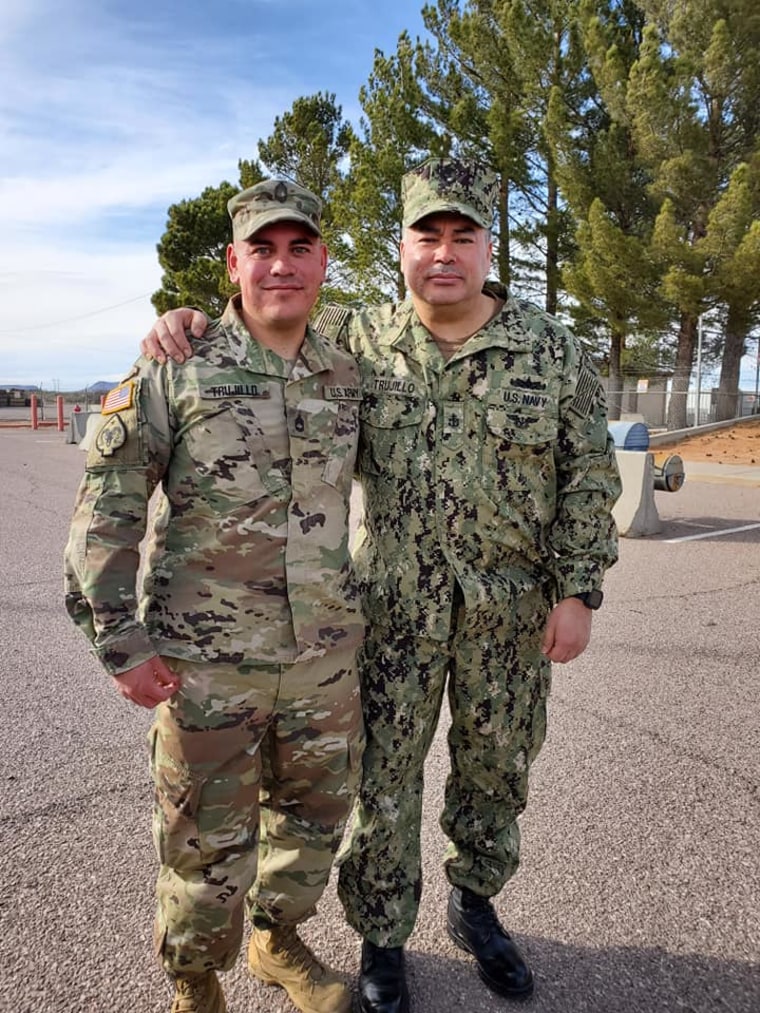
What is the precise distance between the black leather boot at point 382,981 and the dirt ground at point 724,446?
555 inches

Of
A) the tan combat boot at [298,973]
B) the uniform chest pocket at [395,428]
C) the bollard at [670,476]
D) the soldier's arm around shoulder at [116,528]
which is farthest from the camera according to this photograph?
the bollard at [670,476]

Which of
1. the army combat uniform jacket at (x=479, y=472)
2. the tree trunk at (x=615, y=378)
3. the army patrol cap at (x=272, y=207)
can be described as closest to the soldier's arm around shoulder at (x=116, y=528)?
the army patrol cap at (x=272, y=207)

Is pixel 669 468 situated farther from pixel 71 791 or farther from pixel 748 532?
pixel 71 791

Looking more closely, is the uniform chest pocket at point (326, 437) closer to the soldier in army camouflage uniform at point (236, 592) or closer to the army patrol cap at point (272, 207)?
the soldier in army camouflage uniform at point (236, 592)

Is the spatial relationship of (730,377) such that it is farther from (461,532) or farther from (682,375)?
(461,532)

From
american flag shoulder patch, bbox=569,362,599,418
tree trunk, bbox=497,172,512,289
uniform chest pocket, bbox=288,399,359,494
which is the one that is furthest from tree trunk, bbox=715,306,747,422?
uniform chest pocket, bbox=288,399,359,494

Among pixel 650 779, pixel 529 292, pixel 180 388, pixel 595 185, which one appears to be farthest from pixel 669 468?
pixel 529 292

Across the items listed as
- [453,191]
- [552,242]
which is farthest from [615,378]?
[453,191]

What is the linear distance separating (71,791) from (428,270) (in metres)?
2.24

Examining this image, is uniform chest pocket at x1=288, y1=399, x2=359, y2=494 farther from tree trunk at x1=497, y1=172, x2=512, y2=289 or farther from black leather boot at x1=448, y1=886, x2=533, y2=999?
tree trunk at x1=497, y1=172, x2=512, y2=289

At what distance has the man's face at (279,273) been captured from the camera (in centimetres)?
186

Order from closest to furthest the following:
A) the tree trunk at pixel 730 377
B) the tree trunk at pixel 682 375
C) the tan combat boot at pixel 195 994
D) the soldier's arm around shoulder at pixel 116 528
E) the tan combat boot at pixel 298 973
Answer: the soldier's arm around shoulder at pixel 116 528
the tan combat boot at pixel 195 994
the tan combat boot at pixel 298 973
the tree trunk at pixel 682 375
the tree trunk at pixel 730 377

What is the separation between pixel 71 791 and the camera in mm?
2865

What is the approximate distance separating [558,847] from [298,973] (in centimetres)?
100
